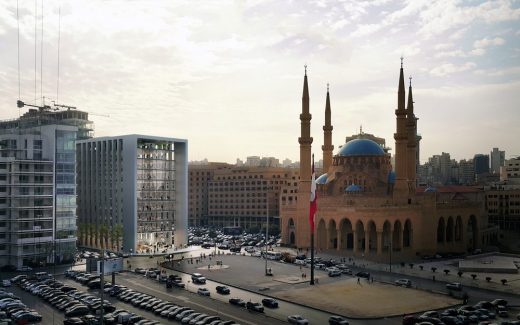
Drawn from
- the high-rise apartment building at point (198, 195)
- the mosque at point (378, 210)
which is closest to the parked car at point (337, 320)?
the mosque at point (378, 210)

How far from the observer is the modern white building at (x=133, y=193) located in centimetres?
9925

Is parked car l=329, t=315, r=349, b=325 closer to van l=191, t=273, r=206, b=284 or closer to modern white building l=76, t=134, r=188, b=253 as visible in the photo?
van l=191, t=273, r=206, b=284

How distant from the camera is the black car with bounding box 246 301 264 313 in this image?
53.6m

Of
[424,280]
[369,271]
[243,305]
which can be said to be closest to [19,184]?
[243,305]

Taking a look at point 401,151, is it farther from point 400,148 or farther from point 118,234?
point 118,234

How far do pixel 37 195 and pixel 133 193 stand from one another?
69.5 ft

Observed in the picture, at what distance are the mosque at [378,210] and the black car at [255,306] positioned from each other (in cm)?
3765

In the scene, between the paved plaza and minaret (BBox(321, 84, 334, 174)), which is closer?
the paved plaza

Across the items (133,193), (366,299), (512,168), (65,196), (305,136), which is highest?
(305,136)

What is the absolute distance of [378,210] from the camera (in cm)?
9062

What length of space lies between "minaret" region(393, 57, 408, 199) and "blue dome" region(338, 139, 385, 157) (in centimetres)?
1043

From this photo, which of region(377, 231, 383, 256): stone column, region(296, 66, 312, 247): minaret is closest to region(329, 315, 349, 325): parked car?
region(377, 231, 383, 256): stone column

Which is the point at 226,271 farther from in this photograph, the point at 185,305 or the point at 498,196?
the point at 498,196

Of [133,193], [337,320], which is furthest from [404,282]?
[133,193]
